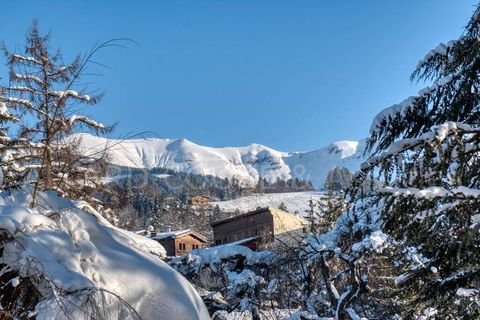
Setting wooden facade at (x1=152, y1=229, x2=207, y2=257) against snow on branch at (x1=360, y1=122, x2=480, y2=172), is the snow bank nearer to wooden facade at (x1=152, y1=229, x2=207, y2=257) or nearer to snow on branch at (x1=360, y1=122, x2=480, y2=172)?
snow on branch at (x1=360, y1=122, x2=480, y2=172)

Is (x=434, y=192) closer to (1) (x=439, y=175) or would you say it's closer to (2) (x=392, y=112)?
(1) (x=439, y=175)

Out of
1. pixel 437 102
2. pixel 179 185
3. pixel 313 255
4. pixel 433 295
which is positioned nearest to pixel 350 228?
pixel 313 255

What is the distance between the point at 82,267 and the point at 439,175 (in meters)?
2.10

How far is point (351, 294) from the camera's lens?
26.1ft

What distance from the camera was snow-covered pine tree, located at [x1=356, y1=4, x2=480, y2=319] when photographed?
2.65 metres

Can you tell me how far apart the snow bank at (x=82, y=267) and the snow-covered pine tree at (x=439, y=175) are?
1.42m

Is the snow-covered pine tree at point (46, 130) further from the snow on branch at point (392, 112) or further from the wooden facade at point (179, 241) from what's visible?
the wooden facade at point (179, 241)

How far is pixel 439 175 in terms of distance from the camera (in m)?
2.83

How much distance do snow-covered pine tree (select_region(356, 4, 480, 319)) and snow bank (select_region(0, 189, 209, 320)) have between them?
1.42 metres

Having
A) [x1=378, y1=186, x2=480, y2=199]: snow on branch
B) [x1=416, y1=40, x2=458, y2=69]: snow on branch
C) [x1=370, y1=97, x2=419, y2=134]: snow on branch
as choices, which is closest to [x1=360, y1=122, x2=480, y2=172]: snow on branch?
[x1=378, y1=186, x2=480, y2=199]: snow on branch

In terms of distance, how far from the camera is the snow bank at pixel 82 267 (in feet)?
5.80

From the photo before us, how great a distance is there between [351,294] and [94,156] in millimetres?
6188

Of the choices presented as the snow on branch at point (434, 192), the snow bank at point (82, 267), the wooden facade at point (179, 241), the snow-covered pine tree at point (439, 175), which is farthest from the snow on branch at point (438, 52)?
the wooden facade at point (179, 241)

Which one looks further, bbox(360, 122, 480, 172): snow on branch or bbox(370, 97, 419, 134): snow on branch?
bbox(370, 97, 419, 134): snow on branch
